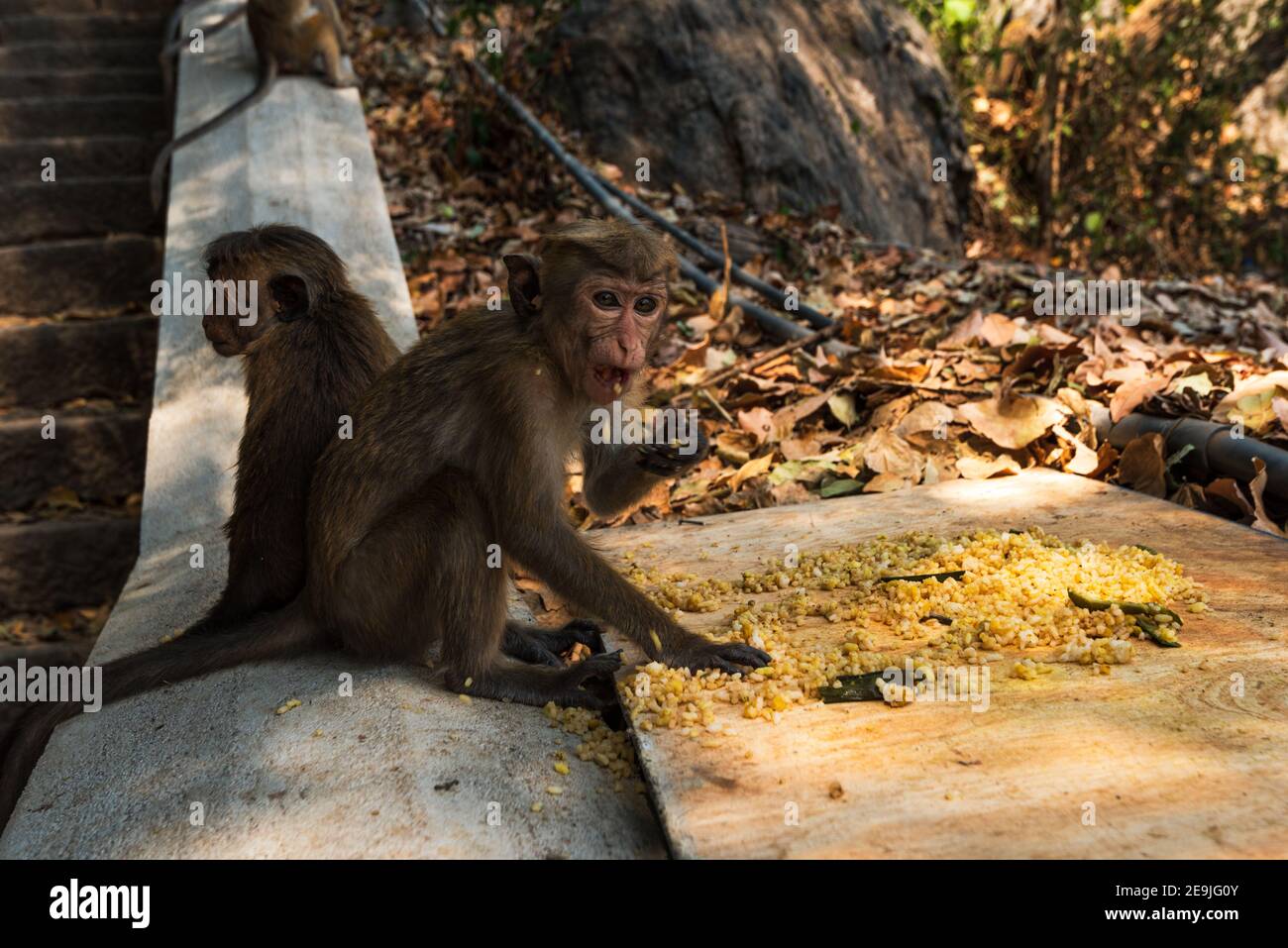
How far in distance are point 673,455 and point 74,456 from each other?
3374 millimetres

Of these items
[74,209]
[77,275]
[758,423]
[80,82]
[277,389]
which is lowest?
[758,423]

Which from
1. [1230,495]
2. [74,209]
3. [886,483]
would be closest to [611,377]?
[886,483]

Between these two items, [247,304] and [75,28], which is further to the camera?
[75,28]

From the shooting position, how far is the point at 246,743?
2.93 m

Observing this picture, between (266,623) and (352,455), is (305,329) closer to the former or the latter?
(352,455)

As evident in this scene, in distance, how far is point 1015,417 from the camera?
4934 mm

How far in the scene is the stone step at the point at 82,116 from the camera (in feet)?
26.0

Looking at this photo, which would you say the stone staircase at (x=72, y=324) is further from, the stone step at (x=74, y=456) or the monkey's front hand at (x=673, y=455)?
the monkey's front hand at (x=673, y=455)

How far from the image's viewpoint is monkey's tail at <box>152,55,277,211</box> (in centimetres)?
659

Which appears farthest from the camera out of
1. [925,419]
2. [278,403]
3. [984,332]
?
[984,332]

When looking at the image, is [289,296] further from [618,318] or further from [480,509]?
[618,318]

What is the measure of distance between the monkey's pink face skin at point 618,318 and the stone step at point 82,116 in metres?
6.25

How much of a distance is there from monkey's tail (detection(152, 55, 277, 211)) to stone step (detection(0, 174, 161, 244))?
244 millimetres

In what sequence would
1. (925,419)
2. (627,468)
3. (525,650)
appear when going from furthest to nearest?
(925,419) < (627,468) < (525,650)
